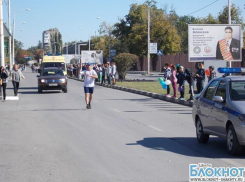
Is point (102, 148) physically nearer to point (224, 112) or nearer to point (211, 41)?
point (224, 112)

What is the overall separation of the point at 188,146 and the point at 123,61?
1250 inches

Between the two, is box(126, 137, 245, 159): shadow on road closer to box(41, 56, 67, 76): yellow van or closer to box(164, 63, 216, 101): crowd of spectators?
box(164, 63, 216, 101): crowd of spectators

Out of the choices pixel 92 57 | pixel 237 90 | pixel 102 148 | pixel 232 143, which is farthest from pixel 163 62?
pixel 232 143

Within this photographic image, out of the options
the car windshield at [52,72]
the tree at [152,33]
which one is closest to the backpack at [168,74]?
the car windshield at [52,72]

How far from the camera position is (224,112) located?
9172 mm

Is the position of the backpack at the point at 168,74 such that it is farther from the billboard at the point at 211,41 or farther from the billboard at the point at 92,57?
the billboard at the point at 92,57

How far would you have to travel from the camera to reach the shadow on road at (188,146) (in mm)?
9289

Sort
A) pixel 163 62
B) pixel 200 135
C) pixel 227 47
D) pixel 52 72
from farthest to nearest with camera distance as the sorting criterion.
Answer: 1. pixel 163 62
2. pixel 52 72
3. pixel 227 47
4. pixel 200 135

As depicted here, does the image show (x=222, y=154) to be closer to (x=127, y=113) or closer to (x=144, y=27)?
(x=127, y=113)

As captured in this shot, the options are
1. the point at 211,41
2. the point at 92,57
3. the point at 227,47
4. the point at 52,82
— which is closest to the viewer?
the point at 211,41

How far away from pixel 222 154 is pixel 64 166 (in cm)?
311

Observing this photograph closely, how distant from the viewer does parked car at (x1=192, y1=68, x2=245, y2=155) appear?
8.65 m

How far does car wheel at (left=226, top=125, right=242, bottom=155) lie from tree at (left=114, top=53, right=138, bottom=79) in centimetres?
3242

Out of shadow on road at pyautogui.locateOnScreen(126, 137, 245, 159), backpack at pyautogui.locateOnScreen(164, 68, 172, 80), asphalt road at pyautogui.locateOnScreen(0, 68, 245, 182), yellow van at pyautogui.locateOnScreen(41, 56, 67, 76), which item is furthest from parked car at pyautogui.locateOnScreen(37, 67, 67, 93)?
shadow on road at pyautogui.locateOnScreen(126, 137, 245, 159)
